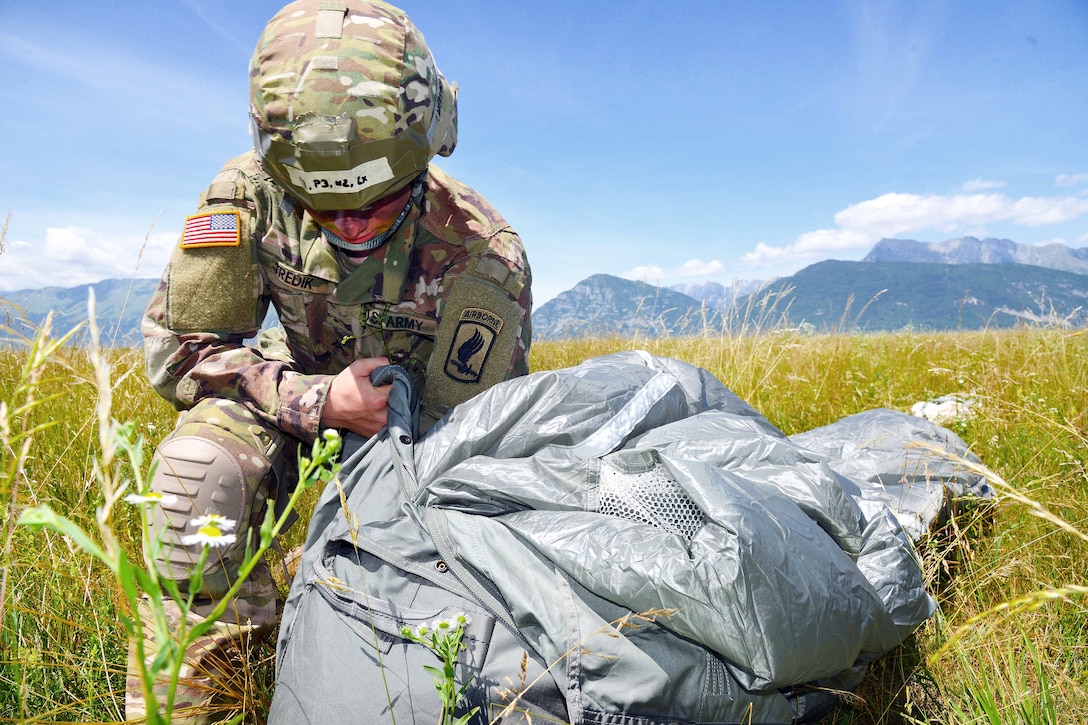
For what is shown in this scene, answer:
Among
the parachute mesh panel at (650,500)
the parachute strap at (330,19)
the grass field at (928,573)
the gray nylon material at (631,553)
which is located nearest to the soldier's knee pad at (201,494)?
the grass field at (928,573)

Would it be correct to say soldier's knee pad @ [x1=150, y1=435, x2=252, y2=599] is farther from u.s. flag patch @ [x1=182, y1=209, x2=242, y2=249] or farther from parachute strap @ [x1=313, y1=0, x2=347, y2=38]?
parachute strap @ [x1=313, y1=0, x2=347, y2=38]

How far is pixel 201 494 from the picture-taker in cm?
166

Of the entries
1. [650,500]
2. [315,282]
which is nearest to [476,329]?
[315,282]

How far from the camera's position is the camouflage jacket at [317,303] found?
1970mm

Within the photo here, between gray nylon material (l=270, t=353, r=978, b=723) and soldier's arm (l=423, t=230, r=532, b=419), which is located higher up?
soldier's arm (l=423, t=230, r=532, b=419)

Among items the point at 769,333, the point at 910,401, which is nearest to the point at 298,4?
the point at 910,401

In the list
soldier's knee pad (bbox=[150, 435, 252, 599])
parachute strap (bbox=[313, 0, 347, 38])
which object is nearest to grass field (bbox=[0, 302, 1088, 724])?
soldier's knee pad (bbox=[150, 435, 252, 599])

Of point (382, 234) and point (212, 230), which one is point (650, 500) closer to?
point (382, 234)

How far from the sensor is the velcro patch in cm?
215

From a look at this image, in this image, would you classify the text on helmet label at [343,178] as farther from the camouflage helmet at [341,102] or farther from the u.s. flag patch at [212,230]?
the u.s. flag patch at [212,230]

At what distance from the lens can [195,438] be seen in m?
1.73

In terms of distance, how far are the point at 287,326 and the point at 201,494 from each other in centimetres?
A: 82

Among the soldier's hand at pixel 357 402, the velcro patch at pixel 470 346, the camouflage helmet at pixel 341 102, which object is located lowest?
the soldier's hand at pixel 357 402

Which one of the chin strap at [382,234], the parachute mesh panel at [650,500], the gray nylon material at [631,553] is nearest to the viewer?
the gray nylon material at [631,553]
